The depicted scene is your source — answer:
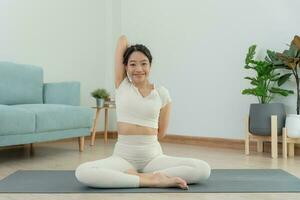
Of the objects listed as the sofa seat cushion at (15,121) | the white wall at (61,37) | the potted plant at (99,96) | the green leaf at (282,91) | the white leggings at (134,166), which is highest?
the white wall at (61,37)

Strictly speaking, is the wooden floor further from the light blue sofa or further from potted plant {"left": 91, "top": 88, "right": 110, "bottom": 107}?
potted plant {"left": 91, "top": 88, "right": 110, "bottom": 107}

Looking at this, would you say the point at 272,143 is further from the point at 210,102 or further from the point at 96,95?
the point at 96,95

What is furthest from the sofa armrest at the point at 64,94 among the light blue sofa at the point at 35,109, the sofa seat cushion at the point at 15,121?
the sofa seat cushion at the point at 15,121

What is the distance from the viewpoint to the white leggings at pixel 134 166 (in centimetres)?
206

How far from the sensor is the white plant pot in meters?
3.34

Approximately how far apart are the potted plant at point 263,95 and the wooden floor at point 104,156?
26cm

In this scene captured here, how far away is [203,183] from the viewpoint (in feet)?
7.36

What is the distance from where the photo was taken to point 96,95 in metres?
4.50

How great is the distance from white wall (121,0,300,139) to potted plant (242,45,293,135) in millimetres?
263

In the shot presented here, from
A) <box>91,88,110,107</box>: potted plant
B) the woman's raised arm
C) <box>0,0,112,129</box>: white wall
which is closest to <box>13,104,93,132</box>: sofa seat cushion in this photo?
<box>91,88,110,107</box>: potted plant

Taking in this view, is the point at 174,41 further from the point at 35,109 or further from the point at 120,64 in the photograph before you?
the point at 120,64

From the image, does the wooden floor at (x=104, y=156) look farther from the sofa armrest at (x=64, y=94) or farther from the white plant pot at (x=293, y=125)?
the sofa armrest at (x=64, y=94)

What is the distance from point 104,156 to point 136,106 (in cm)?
136

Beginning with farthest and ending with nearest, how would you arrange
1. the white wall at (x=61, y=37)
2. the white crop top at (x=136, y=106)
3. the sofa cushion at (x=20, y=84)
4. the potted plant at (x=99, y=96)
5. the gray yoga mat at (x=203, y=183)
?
1. the potted plant at (x=99, y=96)
2. the white wall at (x=61, y=37)
3. the sofa cushion at (x=20, y=84)
4. the white crop top at (x=136, y=106)
5. the gray yoga mat at (x=203, y=183)
